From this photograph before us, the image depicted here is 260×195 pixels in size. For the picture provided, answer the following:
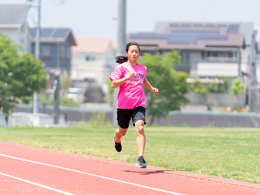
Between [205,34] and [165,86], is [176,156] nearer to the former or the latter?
[165,86]

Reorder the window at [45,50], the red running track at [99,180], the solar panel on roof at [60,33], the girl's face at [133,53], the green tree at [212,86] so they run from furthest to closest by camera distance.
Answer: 1. the solar panel on roof at [60,33]
2. the window at [45,50]
3. the green tree at [212,86]
4. the girl's face at [133,53]
5. the red running track at [99,180]

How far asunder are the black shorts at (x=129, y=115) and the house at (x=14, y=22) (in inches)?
2180

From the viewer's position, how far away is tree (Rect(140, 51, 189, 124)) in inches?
1382

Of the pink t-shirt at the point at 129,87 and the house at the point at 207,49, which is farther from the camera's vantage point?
the house at the point at 207,49

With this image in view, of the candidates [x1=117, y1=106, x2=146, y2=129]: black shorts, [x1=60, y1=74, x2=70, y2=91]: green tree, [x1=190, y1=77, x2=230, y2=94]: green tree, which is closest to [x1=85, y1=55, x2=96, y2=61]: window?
[x1=60, y1=74, x2=70, y2=91]: green tree

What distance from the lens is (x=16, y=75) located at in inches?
1219

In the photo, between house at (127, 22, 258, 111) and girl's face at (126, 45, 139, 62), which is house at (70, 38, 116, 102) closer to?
house at (127, 22, 258, 111)

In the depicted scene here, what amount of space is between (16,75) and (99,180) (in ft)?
83.2

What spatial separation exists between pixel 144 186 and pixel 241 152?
14.1ft

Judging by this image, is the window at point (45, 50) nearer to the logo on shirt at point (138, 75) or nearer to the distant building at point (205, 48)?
the distant building at point (205, 48)

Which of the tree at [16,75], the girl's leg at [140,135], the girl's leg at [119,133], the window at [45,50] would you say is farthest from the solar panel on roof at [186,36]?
the girl's leg at [140,135]

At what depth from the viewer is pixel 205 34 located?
6606cm

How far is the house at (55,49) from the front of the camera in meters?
72.6

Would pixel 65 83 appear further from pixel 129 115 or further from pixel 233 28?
pixel 129 115
